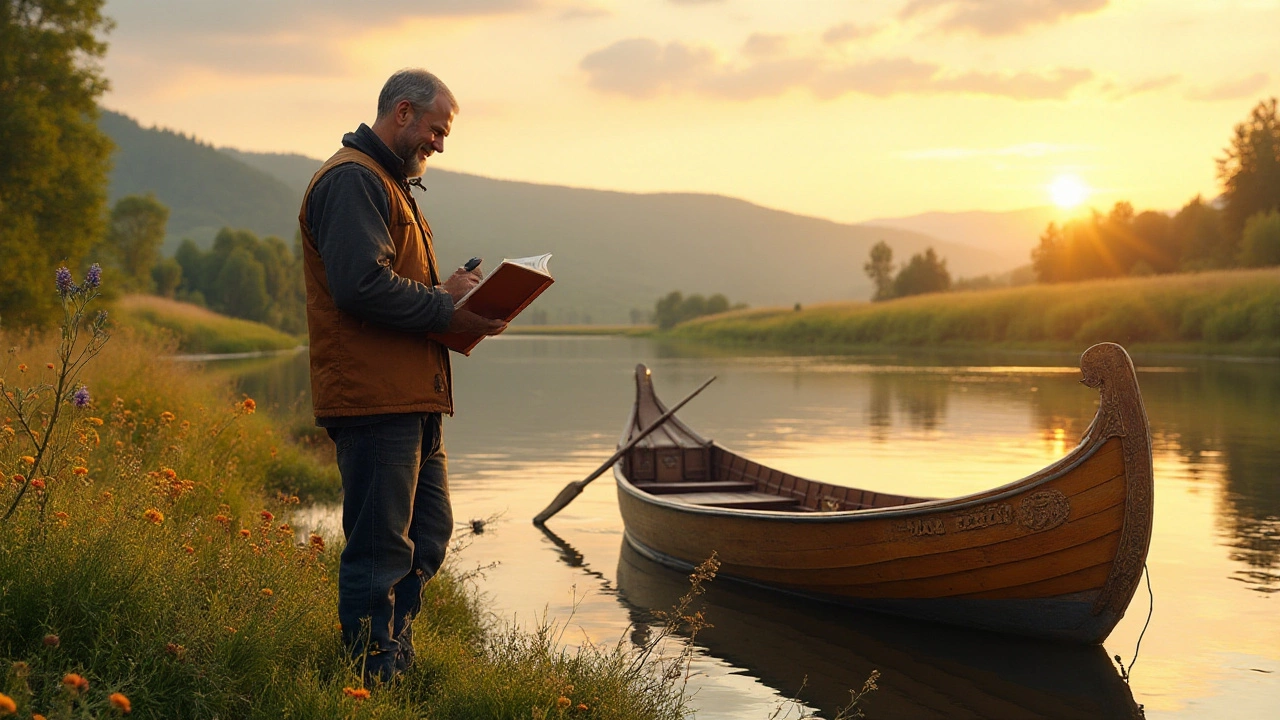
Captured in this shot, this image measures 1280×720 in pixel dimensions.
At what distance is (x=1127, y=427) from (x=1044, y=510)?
769mm

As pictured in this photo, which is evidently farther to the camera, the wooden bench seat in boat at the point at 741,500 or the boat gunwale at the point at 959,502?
the wooden bench seat in boat at the point at 741,500

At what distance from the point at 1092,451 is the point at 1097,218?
7834cm

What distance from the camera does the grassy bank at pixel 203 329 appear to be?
169ft

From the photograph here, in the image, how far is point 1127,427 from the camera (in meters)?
6.76

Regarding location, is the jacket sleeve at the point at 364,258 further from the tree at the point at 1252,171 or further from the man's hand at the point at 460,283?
the tree at the point at 1252,171

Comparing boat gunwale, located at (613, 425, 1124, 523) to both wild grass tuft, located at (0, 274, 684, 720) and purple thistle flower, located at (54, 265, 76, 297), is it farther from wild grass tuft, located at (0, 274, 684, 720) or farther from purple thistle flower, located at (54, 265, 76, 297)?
purple thistle flower, located at (54, 265, 76, 297)

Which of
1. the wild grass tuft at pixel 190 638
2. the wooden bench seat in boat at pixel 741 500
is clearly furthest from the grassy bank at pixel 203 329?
the wild grass tuft at pixel 190 638

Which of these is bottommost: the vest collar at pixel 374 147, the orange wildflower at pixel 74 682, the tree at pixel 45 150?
the orange wildflower at pixel 74 682

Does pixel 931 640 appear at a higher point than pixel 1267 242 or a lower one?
lower

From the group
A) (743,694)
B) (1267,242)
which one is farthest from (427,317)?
(1267,242)

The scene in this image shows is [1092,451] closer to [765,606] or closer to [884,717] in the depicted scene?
[884,717]

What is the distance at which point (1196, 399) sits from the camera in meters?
25.5

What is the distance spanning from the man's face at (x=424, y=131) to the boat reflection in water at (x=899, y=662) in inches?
137

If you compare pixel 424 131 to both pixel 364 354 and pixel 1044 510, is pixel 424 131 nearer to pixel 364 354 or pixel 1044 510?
pixel 364 354
